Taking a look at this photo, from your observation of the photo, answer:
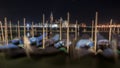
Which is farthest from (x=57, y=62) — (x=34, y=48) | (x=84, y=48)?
(x=34, y=48)

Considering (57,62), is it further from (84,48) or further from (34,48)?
(34,48)

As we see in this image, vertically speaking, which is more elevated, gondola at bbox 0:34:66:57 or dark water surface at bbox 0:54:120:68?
gondola at bbox 0:34:66:57

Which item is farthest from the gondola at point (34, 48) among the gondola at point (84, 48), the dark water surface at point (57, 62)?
the gondola at point (84, 48)

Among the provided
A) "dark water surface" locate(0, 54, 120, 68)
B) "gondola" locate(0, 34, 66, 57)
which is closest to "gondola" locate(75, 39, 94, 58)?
"dark water surface" locate(0, 54, 120, 68)

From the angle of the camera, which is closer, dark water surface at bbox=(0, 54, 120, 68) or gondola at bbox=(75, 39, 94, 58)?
dark water surface at bbox=(0, 54, 120, 68)

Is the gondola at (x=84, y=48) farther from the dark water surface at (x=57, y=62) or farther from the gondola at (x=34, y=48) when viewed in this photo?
the gondola at (x=34, y=48)

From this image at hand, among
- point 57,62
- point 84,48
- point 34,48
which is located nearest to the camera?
point 57,62

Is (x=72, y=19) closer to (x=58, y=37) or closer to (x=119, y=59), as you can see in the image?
(x=58, y=37)

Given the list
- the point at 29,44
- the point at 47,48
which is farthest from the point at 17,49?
the point at 47,48

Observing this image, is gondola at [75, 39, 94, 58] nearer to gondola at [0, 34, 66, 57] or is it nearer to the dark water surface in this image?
the dark water surface

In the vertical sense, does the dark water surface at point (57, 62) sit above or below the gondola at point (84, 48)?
below

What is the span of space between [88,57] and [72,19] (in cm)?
129

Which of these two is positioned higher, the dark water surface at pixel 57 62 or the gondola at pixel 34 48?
the gondola at pixel 34 48

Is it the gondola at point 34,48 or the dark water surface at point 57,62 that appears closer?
the dark water surface at point 57,62
